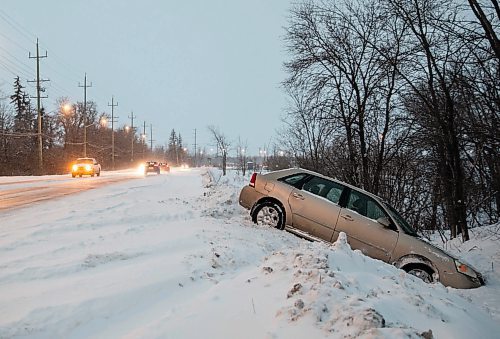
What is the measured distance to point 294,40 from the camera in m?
12.4

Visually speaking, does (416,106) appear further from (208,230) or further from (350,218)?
(208,230)

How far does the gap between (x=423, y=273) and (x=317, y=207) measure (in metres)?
2.30

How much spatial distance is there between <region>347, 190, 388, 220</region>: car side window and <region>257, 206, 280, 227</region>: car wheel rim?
1602mm

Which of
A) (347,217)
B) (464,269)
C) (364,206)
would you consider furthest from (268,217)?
(464,269)

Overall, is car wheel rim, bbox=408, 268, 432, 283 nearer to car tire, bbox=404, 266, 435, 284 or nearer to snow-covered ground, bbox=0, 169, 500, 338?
car tire, bbox=404, 266, 435, 284

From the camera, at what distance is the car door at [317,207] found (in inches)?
291

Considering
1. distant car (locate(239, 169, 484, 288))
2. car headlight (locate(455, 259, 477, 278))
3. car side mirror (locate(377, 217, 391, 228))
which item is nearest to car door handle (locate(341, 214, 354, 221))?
distant car (locate(239, 169, 484, 288))

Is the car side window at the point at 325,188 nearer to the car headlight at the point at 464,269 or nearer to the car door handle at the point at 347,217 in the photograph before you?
the car door handle at the point at 347,217

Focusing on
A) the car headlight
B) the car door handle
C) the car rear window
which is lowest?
the car headlight

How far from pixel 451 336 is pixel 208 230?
479cm

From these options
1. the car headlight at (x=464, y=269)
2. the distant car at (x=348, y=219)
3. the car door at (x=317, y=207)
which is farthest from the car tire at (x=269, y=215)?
the car headlight at (x=464, y=269)

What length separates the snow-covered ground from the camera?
2996 mm

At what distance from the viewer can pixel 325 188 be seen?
25.5 ft

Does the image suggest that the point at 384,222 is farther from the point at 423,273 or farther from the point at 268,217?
the point at 268,217
